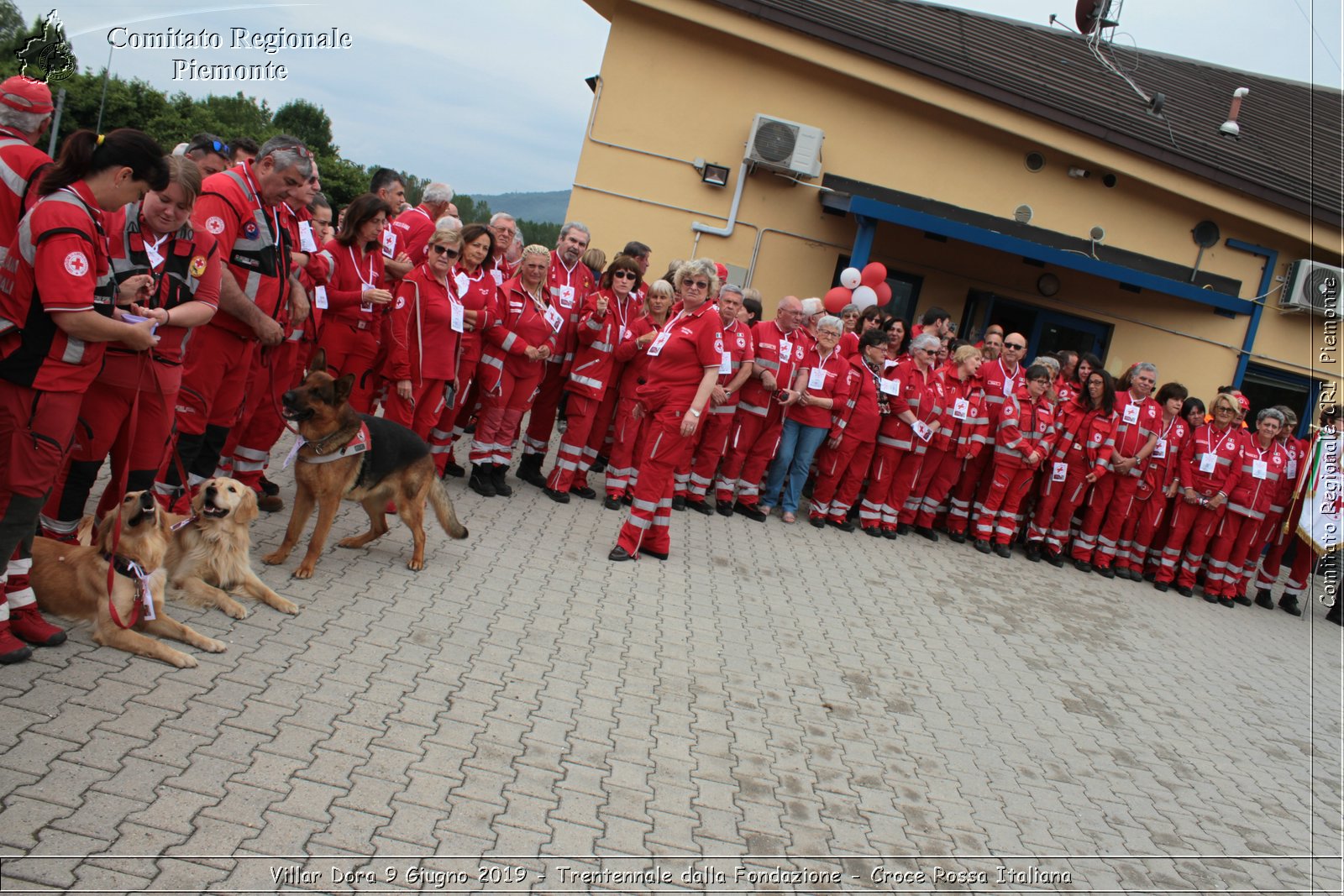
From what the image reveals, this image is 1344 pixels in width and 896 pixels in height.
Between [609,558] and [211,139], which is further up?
[211,139]

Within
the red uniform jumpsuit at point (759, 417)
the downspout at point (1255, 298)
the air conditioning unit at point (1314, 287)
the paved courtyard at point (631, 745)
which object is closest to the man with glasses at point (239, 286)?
the paved courtyard at point (631, 745)

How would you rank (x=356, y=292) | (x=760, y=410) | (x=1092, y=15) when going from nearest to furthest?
1. (x=356, y=292)
2. (x=760, y=410)
3. (x=1092, y=15)

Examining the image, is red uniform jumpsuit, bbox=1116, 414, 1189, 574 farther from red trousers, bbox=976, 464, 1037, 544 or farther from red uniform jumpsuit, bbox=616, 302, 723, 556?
red uniform jumpsuit, bbox=616, 302, 723, 556

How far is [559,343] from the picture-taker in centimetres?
897

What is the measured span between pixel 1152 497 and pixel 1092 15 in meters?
11.6

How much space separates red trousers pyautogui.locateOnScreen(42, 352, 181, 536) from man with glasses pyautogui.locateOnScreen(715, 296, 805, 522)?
19.3ft

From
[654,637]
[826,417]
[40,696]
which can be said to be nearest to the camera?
[40,696]

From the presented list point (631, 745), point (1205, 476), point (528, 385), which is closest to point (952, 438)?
point (1205, 476)

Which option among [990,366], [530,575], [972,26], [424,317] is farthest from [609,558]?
[972,26]

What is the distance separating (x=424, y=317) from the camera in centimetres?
726

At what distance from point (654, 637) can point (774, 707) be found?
0.99m

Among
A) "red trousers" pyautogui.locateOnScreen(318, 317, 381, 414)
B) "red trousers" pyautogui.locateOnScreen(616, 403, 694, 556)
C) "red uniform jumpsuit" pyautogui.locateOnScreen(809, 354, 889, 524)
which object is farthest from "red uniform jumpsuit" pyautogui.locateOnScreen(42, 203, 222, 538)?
"red uniform jumpsuit" pyautogui.locateOnScreen(809, 354, 889, 524)

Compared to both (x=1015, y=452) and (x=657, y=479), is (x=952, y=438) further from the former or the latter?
(x=657, y=479)

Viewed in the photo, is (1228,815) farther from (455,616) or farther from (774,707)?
(455,616)
